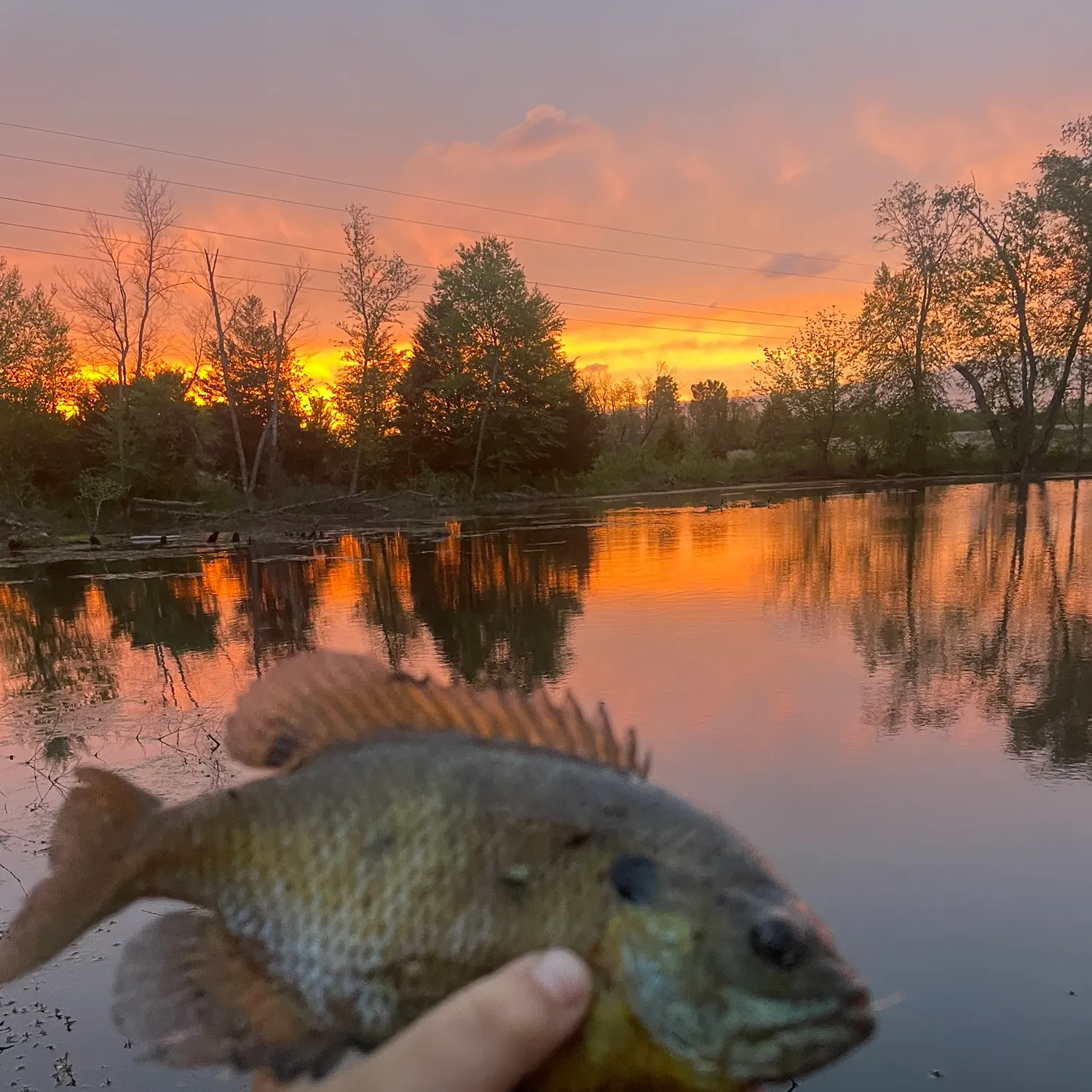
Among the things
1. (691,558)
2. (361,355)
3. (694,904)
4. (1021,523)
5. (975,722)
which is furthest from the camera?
(361,355)

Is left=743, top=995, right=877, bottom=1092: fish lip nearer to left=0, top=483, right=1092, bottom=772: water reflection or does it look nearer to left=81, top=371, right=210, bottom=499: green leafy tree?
left=0, top=483, right=1092, bottom=772: water reflection

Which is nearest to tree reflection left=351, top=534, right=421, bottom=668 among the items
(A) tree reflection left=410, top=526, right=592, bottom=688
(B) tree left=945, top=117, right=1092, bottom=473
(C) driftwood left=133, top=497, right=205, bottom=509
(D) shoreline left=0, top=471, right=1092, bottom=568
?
(A) tree reflection left=410, top=526, right=592, bottom=688

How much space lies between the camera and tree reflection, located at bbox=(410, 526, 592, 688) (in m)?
9.12

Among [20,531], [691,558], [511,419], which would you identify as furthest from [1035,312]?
[20,531]

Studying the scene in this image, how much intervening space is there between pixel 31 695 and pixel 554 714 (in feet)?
29.4

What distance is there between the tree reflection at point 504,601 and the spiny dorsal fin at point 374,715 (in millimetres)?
6149

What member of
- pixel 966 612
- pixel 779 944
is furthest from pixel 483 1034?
pixel 966 612

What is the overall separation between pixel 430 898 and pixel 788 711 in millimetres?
6346

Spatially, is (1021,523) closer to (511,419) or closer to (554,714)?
(554,714)

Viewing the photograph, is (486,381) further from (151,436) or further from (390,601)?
(390,601)

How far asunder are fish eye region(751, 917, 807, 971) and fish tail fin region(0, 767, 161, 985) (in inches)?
48.8

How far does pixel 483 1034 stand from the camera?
1.40m

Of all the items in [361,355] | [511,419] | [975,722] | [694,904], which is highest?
[361,355]

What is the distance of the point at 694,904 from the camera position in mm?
1394
